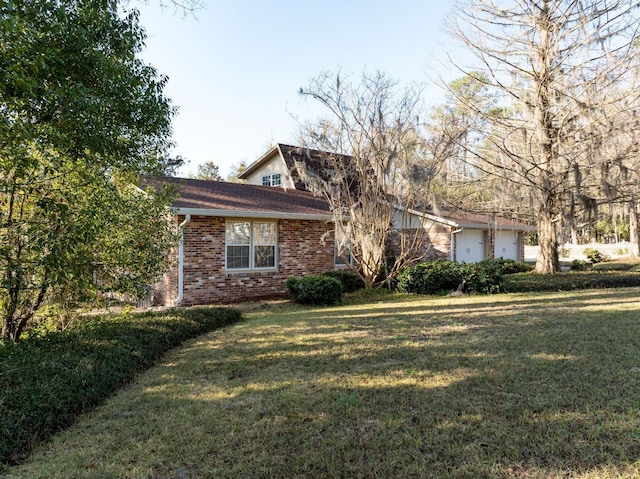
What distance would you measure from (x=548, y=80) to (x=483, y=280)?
6.58m

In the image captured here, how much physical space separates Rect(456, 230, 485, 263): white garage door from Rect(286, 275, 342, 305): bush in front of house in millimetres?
8113

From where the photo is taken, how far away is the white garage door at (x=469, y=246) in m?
A: 17.3

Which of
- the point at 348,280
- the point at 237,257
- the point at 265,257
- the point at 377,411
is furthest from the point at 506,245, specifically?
the point at 377,411

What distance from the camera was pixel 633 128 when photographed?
11258 mm

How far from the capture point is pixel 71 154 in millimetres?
5344

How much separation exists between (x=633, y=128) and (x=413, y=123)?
6.07 metres

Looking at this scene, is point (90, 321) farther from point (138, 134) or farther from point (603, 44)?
point (603, 44)

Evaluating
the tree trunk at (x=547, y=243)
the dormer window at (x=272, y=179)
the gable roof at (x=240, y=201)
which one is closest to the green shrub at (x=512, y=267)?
the tree trunk at (x=547, y=243)

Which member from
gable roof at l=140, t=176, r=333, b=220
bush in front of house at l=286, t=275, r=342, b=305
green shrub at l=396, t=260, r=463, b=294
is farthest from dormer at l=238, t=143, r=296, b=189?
bush in front of house at l=286, t=275, r=342, b=305

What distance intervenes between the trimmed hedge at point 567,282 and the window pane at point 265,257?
281 inches

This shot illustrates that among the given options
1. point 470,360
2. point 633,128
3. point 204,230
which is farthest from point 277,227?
point 633,128

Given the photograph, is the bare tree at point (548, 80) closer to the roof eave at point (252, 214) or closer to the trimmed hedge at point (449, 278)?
the trimmed hedge at point (449, 278)

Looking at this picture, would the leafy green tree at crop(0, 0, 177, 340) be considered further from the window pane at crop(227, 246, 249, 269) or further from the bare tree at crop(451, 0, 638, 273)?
the bare tree at crop(451, 0, 638, 273)

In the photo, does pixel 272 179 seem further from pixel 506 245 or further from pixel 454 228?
pixel 506 245
